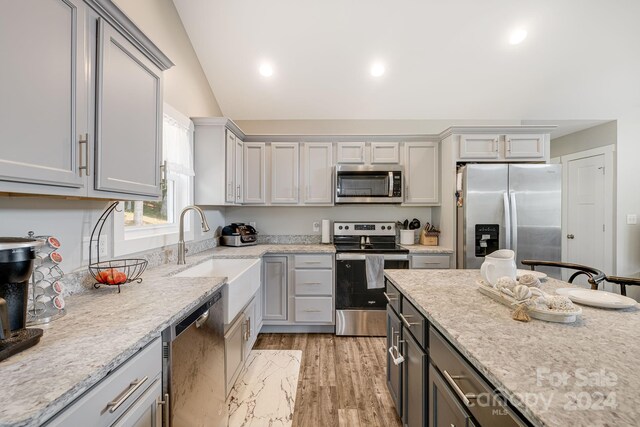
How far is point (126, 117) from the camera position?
4.33 ft

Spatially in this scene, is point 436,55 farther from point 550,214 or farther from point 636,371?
point 636,371

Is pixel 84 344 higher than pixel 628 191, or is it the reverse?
pixel 628 191

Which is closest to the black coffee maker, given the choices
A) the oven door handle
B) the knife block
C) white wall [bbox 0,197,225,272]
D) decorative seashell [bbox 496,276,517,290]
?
white wall [bbox 0,197,225,272]

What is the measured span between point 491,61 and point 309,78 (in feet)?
6.65

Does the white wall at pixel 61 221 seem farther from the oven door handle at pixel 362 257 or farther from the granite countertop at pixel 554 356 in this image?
the oven door handle at pixel 362 257

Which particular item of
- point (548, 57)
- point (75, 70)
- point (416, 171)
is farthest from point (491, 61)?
point (75, 70)

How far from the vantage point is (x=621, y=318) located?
106 centimetres

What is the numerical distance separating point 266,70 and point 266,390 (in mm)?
3176

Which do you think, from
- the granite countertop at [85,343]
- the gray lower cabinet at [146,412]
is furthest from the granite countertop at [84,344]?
the gray lower cabinet at [146,412]

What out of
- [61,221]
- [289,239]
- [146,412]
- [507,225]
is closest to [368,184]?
[289,239]

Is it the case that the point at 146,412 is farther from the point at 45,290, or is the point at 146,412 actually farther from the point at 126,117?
the point at 126,117

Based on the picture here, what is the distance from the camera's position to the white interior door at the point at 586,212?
3717 millimetres

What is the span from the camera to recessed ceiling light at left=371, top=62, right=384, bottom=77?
3.08 meters

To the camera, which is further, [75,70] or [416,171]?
[416,171]
